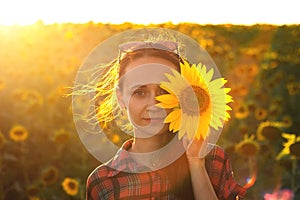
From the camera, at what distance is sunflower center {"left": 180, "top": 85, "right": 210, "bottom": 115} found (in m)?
1.83

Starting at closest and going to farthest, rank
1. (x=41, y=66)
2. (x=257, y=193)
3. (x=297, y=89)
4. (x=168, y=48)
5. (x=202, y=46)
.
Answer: (x=168, y=48) < (x=257, y=193) < (x=297, y=89) < (x=41, y=66) < (x=202, y=46)

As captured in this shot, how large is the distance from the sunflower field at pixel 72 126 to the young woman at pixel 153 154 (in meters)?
0.43

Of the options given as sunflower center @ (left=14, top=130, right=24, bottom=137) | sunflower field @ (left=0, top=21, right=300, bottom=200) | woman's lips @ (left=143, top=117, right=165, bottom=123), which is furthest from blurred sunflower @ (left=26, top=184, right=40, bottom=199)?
woman's lips @ (left=143, top=117, right=165, bottom=123)

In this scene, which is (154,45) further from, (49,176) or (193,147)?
(49,176)

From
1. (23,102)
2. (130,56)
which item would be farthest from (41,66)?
(130,56)

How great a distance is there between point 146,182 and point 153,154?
92 mm

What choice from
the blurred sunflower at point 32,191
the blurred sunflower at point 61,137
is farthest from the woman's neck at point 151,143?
the blurred sunflower at point 61,137

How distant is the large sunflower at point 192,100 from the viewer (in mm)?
1827

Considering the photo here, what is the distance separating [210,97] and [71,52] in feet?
27.1

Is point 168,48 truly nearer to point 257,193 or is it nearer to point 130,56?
point 130,56

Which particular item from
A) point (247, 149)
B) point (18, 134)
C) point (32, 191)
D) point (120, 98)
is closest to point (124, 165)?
point (120, 98)

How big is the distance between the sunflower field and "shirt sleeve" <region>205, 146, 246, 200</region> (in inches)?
13.9

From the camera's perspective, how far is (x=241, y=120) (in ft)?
19.6

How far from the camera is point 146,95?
6.35ft
